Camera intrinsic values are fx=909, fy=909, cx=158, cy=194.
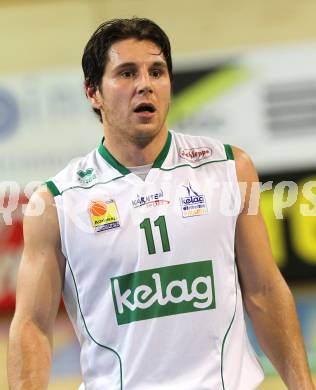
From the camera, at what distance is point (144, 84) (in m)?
2.75

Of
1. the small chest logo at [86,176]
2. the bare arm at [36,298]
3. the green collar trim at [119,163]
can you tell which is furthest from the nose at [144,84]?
the bare arm at [36,298]

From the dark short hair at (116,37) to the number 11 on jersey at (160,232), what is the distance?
477 mm

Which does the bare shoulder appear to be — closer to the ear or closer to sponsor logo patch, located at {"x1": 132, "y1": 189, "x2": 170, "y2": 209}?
sponsor logo patch, located at {"x1": 132, "y1": 189, "x2": 170, "y2": 209}

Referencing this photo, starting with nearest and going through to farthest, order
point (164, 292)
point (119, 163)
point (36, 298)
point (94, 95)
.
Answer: point (164, 292)
point (36, 298)
point (119, 163)
point (94, 95)

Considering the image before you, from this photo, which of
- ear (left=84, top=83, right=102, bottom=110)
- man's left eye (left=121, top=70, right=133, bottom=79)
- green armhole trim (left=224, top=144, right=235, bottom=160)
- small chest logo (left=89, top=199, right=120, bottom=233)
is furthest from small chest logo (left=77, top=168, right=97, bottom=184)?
green armhole trim (left=224, top=144, right=235, bottom=160)

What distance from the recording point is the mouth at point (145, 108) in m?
2.75

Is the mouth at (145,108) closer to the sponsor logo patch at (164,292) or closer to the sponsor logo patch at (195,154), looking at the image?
the sponsor logo patch at (195,154)

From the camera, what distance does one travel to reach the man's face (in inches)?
109

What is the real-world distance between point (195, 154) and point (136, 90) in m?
0.31

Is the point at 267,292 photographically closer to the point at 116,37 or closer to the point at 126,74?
the point at 126,74

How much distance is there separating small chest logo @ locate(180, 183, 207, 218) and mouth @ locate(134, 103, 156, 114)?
0.93ft

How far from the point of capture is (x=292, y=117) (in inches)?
A: 244

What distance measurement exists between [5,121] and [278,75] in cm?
189

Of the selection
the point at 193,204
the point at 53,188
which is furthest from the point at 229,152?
the point at 53,188
